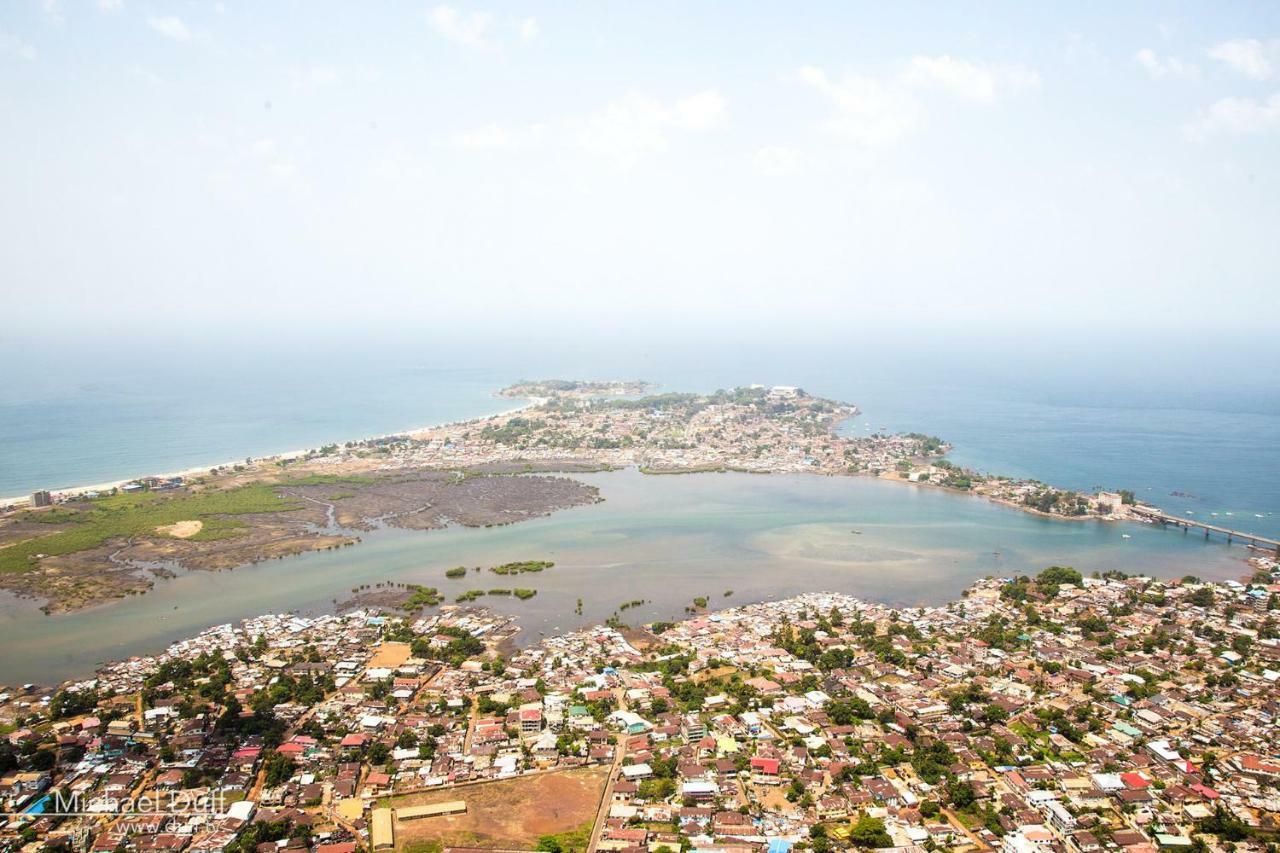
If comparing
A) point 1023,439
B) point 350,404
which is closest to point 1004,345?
point 1023,439

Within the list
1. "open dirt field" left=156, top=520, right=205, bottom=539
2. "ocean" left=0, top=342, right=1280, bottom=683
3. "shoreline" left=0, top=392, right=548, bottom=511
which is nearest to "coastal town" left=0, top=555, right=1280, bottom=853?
"ocean" left=0, top=342, right=1280, bottom=683

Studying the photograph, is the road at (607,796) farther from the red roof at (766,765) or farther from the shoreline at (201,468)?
the shoreline at (201,468)

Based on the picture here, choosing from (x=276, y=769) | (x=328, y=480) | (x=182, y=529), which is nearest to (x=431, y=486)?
(x=328, y=480)

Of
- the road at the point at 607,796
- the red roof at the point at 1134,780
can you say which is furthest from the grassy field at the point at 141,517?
the red roof at the point at 1134,780

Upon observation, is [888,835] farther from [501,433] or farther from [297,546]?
[501,433]

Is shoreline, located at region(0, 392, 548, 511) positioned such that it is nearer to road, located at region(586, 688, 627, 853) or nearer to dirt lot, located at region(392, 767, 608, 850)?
dirt lot, located at region(392, 767, 608, 850)
